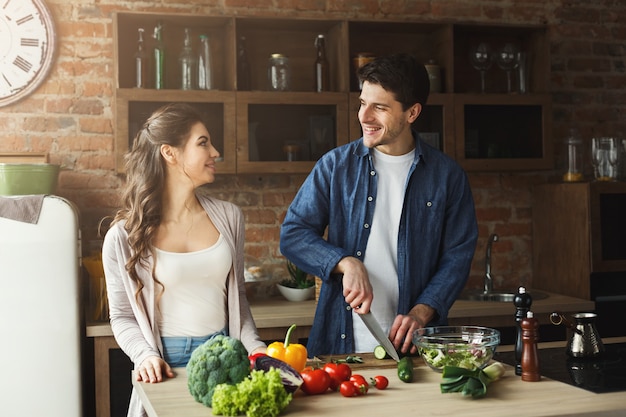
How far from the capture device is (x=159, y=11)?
3918 millimetres

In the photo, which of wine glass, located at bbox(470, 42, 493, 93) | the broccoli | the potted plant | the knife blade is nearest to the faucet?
wine glass, located at bbox(470, 42, 493, 93)

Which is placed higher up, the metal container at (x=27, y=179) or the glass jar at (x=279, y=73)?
the glass jar at (x=279, y=73)

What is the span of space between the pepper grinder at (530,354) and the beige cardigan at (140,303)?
88 cm

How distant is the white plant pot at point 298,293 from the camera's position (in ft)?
12.7

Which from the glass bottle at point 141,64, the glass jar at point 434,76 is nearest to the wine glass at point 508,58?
the glass jar at point 434,76

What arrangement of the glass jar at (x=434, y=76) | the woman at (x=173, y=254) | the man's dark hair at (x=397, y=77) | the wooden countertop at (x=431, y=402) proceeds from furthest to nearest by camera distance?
the glass jar at (x=434, y=76), the man's dark hair at (x=397, y=77), the woman at (x=173, y=254), the wooden countertop at (x=431, y=402)

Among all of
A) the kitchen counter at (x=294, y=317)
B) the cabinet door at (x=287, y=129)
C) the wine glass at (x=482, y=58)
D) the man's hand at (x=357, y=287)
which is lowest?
the kitchen counter at (x=294, y=317)

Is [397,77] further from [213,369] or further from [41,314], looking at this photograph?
[41,314]

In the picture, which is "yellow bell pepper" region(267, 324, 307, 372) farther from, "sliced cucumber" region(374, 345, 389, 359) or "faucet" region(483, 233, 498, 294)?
"faucet" region(483, 233, 498, 294)

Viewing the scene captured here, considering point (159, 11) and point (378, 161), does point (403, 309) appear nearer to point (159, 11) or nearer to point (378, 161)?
point (378, 161)

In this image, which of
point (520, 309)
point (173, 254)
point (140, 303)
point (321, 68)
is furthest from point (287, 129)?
point (520, 309)

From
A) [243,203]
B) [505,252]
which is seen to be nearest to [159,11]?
[243,203]

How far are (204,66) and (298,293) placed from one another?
3.88ft

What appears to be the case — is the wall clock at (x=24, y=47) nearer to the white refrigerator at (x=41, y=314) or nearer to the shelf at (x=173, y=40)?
the shelf at (x=173, y=40)
